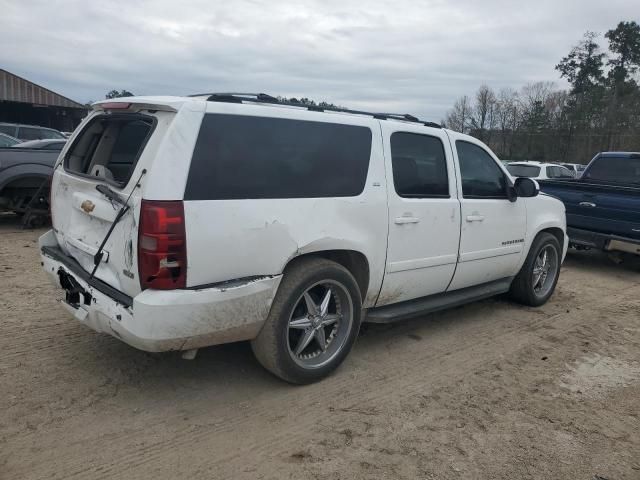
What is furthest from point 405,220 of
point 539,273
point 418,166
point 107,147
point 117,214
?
point 539,273

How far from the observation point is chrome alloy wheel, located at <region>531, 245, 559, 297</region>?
607 cm

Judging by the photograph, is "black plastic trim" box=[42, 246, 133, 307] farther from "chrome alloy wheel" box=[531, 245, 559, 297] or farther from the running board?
"chrome alloy wheel" box=[531, 245, 559, 297]

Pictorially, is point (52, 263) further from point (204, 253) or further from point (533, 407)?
point (533, 407)

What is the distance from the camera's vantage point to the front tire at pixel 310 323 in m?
3.53

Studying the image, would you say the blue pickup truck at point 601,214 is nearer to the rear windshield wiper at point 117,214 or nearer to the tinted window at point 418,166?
the tinted window at point 418,166

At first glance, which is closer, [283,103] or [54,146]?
[283,103]

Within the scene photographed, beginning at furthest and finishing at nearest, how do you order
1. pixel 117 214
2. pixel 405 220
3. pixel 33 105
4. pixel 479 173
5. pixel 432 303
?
pixel 33 105, pixel 479 173, pixel 432 303, pixel 405 220, pixel 117 214

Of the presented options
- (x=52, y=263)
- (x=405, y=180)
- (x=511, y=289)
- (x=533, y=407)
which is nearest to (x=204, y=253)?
(x=52, y=263)

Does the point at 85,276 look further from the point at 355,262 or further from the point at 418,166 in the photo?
the point at 418,166

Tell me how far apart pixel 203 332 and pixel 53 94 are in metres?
35.2

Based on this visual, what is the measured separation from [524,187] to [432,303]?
1.72 m

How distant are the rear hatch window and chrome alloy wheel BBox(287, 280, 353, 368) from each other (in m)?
1.58

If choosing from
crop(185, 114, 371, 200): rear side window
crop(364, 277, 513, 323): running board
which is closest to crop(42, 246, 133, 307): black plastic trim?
crop(185, 114, 371, 200): rear side window

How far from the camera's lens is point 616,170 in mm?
9633
